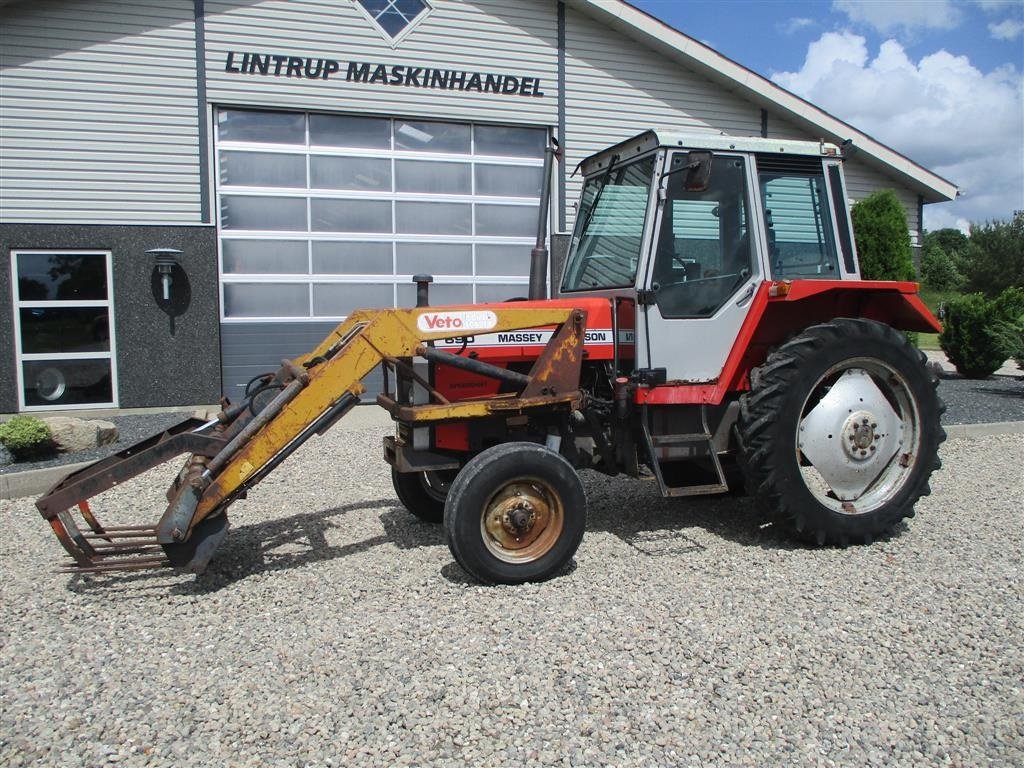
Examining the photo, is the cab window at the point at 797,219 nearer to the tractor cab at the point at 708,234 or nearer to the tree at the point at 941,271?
the tractor cab at the point at 708,234

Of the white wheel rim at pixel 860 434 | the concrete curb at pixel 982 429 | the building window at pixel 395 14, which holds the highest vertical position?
the building window at pixel 395 14

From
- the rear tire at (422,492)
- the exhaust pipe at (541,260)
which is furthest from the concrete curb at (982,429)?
the rear tire at (422,492)

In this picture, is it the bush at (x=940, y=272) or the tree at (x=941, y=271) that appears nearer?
the tree at (x=941, y=271)

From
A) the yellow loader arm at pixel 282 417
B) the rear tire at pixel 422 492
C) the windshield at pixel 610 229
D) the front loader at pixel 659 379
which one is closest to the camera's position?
the yellow loader arm at pixel 282 417

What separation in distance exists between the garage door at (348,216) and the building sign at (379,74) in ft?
1.67

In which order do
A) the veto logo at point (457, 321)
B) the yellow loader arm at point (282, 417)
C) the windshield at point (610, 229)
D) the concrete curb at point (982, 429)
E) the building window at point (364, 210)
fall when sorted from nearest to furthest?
Result: the yellow loader arm at point (282, 417) → the veto logo at point (457, 321) → the windshield at point (610, 229) → the concrete curb at point (982, 429) → the building window at point (364, 210)

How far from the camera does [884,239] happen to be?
39.5 ft

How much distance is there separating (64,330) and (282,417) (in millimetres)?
7905

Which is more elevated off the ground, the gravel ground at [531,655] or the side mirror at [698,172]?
the side mirror at [698,172]

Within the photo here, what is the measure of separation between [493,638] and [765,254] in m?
2.85

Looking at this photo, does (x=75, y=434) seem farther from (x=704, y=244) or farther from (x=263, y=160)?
(x=704, y=244)

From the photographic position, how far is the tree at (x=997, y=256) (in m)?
45.5

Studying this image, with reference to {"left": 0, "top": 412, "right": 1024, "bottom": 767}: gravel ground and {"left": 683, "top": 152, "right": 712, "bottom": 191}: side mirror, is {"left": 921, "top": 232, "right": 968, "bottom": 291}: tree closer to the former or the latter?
{"left": 683, "top": 152, "right": 712, "bottom": 191}: side mirror

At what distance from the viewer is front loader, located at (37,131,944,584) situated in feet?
14.1
